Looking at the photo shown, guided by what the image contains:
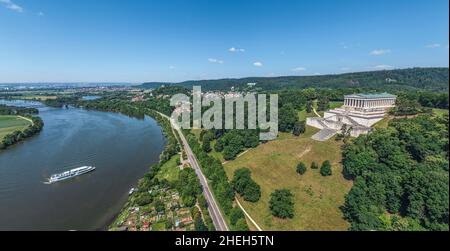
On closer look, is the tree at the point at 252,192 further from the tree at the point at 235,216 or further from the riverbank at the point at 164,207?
the riverbank at the point at 164,207

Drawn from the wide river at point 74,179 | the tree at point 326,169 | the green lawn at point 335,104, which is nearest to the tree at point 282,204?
the tree at point 326,169

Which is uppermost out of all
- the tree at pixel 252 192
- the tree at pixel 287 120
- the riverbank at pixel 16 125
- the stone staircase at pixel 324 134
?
the tree at pixel 287 120

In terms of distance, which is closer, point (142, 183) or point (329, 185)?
point (329, 185)

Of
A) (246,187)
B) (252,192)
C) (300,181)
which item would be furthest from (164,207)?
(300,181)

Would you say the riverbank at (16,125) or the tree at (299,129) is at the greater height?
the tree at (299,129)
